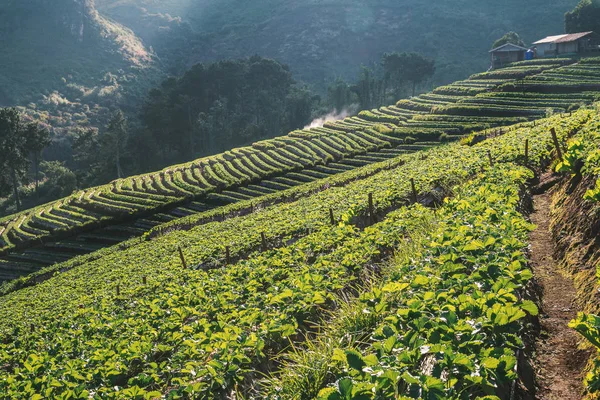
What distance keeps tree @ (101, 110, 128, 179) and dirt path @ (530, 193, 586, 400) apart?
99814 millimetres

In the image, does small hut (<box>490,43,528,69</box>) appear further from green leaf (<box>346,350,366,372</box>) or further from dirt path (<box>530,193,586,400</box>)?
green leaf (<box>346,350,366,372</box>)

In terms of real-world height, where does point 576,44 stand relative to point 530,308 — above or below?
above

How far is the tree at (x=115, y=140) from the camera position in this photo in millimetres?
103731

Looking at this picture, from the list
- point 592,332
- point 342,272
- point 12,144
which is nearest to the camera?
point 592,332

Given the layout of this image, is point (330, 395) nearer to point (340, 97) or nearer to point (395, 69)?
point (340, 97)

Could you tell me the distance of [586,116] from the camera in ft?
83.5

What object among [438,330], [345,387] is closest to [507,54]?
[438,330]

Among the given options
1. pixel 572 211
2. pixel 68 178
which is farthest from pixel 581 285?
pixel 68 178

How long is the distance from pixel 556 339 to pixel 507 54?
11866 cm

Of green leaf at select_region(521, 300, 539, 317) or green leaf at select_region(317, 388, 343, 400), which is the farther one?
green leaf at select_region(521, 300, 539, 317)

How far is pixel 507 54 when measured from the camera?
367 feet

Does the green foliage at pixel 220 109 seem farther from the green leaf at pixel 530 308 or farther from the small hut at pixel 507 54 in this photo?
the green leaf at pixel 530 308

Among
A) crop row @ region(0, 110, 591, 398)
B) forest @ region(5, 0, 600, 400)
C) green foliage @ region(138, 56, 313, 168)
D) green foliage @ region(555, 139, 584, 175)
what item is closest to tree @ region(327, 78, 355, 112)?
green foliage @ region(138, 56, 313, 168)

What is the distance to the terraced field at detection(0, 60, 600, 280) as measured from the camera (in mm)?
57438
